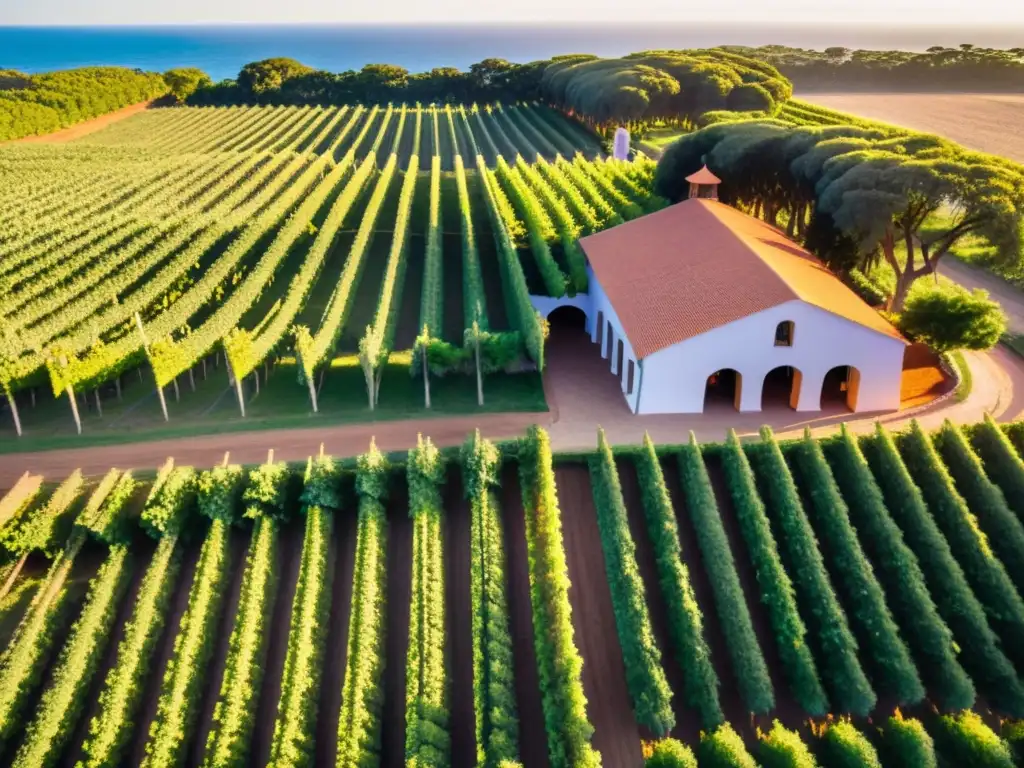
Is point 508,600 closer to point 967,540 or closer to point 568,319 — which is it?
point 967,540

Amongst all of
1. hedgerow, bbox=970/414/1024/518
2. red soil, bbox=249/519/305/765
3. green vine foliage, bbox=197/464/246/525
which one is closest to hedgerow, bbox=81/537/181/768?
green vine foliage, bbox=197/464/246/525

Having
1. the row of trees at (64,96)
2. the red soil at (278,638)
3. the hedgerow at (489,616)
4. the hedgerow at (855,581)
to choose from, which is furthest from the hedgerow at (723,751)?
the row of trees at (64,96)

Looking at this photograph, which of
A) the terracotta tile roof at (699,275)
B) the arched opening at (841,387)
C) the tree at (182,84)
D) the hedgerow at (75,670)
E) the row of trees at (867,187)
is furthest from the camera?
the tree at (182,84)

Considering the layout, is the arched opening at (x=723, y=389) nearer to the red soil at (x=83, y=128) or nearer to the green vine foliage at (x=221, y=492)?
the green vine foliage at (x=221, y=492)

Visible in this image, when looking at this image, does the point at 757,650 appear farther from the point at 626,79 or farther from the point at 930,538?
the point at 626,79

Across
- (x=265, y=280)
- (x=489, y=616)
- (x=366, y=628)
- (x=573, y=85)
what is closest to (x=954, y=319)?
(x=489, y=616)

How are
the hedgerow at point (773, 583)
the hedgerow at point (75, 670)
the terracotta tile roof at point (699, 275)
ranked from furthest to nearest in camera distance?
the terracotta tile roof at point (699, 275) < the hedgerow at point (773, 583) < the hedgerow at point (75, 670)
